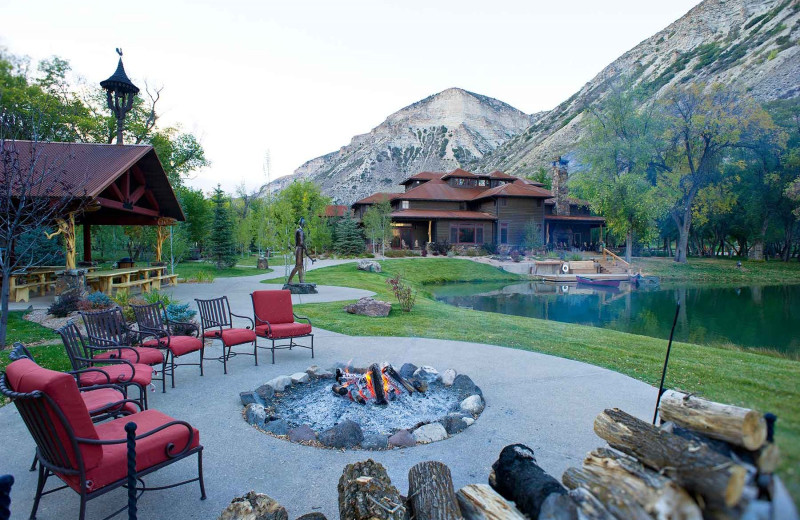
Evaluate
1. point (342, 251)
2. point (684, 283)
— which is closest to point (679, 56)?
point (684, 283)

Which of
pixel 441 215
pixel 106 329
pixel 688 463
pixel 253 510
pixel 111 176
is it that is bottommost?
pixel 253 510

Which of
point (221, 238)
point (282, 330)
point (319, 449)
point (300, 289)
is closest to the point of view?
point (319, 449)

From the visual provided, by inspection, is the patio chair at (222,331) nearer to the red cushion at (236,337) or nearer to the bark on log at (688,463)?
the red cushion at (236,337)

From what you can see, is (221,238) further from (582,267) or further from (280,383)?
(582,267)

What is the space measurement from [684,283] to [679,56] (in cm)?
5640

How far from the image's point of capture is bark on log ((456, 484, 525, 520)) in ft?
6.98

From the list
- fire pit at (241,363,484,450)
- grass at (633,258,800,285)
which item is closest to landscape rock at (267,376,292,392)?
fire pit at (241,363,484,450)

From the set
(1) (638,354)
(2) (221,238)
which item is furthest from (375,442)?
(2) (221,238)

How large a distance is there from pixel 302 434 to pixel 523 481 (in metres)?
2.25

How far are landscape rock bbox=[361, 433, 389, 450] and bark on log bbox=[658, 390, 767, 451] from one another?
2305 mm

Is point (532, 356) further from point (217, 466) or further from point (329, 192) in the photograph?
point (329, 192)

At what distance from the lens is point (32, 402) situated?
2.27m

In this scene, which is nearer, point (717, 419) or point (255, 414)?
point (717, 419)

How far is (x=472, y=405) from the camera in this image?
4.45 m
